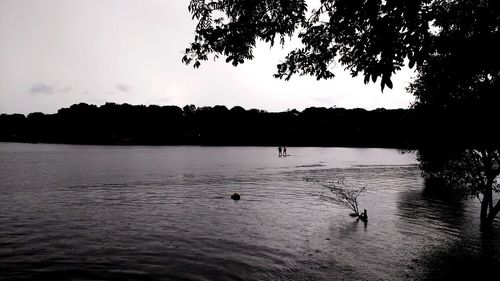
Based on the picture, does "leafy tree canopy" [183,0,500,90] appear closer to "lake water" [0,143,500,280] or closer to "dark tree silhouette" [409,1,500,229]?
"dark tree silhouette" [409,1,500,229]

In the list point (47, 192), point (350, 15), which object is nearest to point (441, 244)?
point (350, 15)

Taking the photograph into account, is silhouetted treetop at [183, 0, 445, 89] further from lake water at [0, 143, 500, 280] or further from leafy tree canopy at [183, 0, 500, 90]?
lake water at [0, 143, 500, 280]

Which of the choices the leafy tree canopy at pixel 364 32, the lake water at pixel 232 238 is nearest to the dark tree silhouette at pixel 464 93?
the leafy tree canopy at pixel 364 32

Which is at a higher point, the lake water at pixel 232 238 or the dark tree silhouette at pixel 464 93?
the dark tree silhouette at pixel 464 93

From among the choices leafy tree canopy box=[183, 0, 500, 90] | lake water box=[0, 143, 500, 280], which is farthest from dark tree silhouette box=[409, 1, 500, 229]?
lake water box=[0, 143, 500, 280]

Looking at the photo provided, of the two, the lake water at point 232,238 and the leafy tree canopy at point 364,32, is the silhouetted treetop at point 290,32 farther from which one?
the lake water at point 232,238

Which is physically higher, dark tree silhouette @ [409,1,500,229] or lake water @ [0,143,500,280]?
dark tree silhouette @ [409,1,500,229]

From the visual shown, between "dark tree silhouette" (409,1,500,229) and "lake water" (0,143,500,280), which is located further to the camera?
"lake water" (0,143,500,280)

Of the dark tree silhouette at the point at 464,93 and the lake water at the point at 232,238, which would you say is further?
the lake water at the point at 232,238

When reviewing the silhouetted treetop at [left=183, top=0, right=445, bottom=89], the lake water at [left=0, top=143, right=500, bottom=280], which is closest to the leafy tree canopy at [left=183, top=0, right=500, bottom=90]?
the silhouetted treetop at [left=183, top=0, right=445, bottom=89]

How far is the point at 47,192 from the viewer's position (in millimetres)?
35781

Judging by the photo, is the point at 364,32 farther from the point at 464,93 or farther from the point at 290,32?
the point at 464,93

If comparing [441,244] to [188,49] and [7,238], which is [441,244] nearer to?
[188,49]

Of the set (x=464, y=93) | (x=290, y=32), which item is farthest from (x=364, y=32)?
(x=464, y=93)
